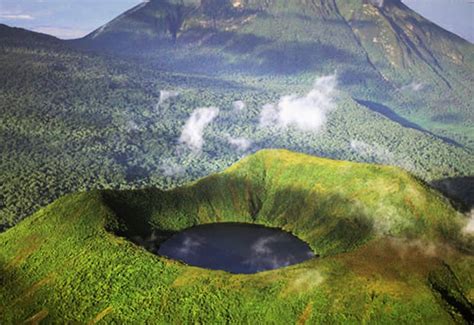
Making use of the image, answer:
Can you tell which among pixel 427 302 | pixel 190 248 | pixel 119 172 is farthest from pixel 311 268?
pixel 119 172

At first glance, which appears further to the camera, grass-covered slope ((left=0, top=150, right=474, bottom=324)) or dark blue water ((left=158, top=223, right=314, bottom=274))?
dark blue water ((left=158, top=223, right=314, bottom=274))

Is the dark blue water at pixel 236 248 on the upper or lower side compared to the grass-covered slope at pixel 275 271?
lower

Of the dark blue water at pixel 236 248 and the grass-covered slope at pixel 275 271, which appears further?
the dark blue water at pixel 236 248

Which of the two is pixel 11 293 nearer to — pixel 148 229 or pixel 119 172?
pixel 148 229

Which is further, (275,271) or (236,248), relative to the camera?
(236,248)

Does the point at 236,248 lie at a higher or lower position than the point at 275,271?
lower
